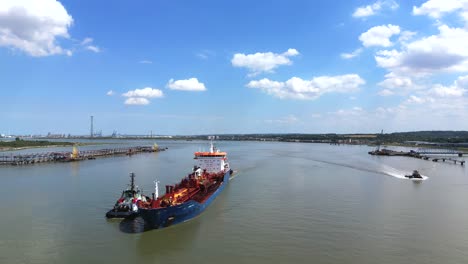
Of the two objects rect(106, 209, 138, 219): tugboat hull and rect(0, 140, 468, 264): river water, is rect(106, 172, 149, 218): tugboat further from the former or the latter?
rect(0, 140, 468, 264): river water

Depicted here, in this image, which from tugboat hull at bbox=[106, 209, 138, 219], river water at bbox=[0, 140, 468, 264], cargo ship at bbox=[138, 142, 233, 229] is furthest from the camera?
tugboat hull at bbox=[106, 209, 138, 219]

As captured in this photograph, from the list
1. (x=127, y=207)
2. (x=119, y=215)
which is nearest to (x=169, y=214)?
(x=119, y=215)

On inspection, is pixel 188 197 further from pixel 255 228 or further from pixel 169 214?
pixel 255 228

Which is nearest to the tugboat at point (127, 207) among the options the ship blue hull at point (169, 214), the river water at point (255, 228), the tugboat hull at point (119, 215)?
the tugboat hull at point (119, 215)

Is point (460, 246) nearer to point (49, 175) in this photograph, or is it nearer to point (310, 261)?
point (310, 261)

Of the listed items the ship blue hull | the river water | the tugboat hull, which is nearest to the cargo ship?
the ship blue hull

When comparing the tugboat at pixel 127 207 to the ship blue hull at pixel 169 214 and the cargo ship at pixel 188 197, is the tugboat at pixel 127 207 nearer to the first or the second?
the cargo ship at pixel 188 197

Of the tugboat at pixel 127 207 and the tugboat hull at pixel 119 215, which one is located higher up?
the tugboat at pixel 127 207

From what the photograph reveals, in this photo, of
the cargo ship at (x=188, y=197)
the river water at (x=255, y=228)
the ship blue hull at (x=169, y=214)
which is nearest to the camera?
the river water at (x=255, y=228)

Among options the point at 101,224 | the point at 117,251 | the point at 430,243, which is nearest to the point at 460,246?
the point at 430,243
